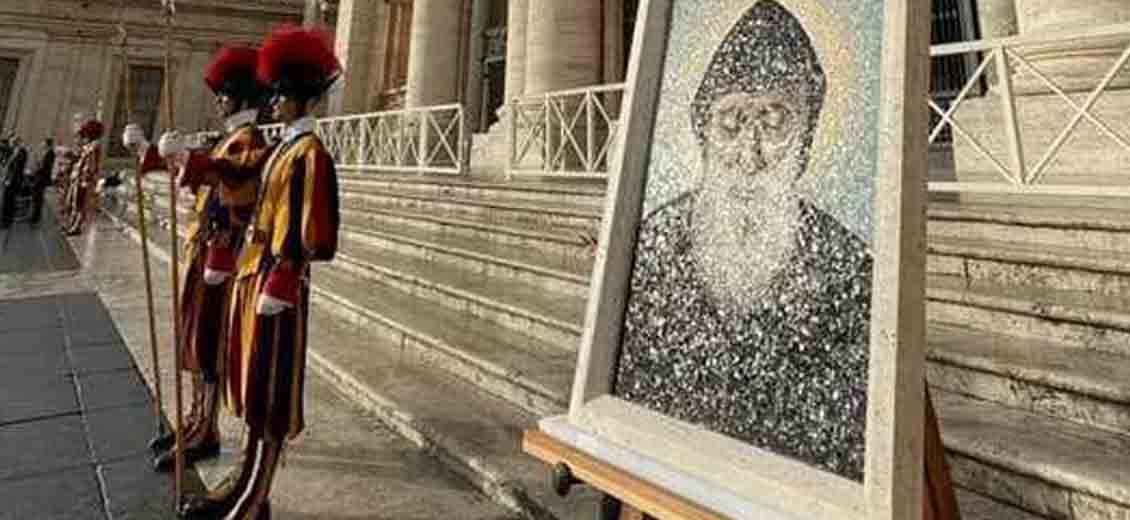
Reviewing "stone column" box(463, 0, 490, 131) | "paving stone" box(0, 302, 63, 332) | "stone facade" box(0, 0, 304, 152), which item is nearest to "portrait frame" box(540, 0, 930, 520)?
"paving stone" box(0, 302, 63, 332)

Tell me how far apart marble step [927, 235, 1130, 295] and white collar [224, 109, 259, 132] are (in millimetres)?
3397

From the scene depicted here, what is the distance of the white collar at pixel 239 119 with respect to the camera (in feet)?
8.24

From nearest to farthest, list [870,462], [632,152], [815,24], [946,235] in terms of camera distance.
→ [870,462] → [815,24] → [632,152] → [946,235]

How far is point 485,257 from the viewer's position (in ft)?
17.0

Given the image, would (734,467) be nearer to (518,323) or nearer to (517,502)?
(517,502)

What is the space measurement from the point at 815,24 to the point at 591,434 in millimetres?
878

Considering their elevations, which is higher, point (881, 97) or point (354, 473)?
point (881, 97)

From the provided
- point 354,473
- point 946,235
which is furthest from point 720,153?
point 946,235

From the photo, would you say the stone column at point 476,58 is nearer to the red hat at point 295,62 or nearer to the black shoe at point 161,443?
the black shoe at point 161,443

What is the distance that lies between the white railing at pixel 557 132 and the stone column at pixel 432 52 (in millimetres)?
4650

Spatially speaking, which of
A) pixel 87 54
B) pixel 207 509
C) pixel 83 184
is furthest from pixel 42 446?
pixel 87 54

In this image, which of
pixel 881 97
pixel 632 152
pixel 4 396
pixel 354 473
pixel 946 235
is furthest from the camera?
pixel 946 235

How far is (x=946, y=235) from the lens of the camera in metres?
3.73

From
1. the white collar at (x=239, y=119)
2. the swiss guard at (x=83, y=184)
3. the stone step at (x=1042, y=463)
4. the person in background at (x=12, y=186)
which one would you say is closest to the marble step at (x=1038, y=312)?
the stone step at (x=1042, y=463)
